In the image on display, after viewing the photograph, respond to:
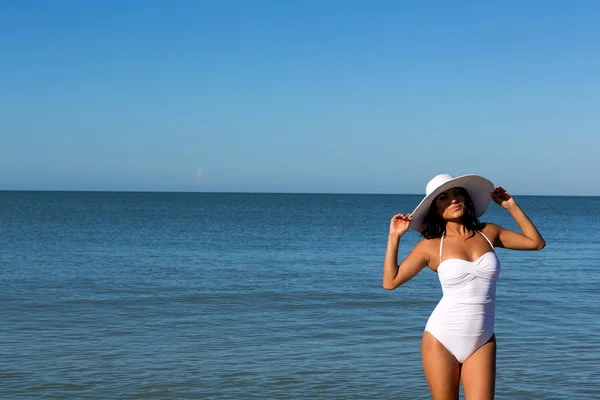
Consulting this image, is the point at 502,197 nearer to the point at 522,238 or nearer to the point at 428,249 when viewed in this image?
the point at 522,238

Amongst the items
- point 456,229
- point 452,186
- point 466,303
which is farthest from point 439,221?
point 466,303

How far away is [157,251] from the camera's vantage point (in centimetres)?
2850

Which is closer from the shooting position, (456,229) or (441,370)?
(441,370)

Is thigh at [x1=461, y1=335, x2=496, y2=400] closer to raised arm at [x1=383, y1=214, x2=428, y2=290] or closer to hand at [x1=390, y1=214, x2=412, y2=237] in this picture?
raised arm at [x1=383, y1=214, x2=428, y2=290]

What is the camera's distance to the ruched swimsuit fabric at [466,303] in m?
4.13

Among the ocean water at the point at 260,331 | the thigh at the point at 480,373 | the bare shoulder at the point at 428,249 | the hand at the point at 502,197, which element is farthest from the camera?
the ocean water at the point at 260,331

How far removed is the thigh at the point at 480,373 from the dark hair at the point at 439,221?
687 millimetres

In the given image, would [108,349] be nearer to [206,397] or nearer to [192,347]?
[192,347]

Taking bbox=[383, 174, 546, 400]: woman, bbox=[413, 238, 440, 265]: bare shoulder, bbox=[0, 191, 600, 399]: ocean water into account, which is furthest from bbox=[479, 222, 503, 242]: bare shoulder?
bbox=[0, 191, 600, 399]: ocean water

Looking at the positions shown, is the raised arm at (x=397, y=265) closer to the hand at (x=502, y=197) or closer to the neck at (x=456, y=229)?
the neck at (x=456, y=229)

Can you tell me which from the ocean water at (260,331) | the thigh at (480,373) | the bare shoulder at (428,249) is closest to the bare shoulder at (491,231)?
the bare shoulder at (428,249)

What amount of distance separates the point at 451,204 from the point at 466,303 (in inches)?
25.3

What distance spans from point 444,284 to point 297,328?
7494 millimetres

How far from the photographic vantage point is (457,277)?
4129 mm
